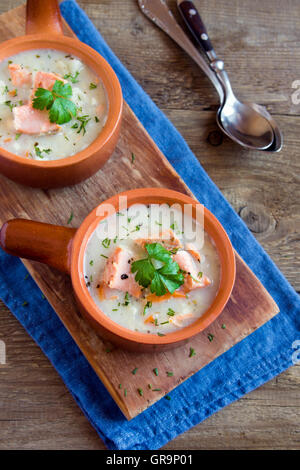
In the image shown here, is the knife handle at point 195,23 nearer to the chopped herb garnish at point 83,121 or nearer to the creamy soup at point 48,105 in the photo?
the creamy soup at point 48,105

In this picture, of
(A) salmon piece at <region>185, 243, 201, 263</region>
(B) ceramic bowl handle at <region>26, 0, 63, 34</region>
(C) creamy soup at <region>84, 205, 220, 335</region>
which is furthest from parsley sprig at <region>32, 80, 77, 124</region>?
(A) salmon piece at <region>185, 243, 201, 263</region>

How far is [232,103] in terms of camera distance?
8.43 feet

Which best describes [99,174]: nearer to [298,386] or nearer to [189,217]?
[189,217]

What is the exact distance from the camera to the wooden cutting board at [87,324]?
2.08 meters

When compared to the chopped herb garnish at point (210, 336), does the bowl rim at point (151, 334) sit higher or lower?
higher

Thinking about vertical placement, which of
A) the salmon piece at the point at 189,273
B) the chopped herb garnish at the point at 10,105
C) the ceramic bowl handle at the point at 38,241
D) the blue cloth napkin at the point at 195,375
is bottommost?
the blue cloth napkin at the point at 195,375

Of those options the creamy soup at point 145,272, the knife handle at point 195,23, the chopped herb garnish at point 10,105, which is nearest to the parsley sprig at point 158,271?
the creamy soup at point 145,272

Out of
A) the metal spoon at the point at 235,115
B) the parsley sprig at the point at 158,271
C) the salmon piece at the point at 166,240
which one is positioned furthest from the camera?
the metal spoon at the point at 235,115

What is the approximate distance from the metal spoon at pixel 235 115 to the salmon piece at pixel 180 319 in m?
0.92

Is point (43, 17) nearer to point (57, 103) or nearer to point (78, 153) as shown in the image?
point (57, 103)

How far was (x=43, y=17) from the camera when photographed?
2.21 metres

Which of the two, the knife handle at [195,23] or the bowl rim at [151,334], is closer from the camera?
the bowl rim at [151,334]

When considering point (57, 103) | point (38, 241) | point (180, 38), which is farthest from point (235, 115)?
point (38, 241)

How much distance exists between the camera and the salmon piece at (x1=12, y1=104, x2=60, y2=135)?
2.05 meters
